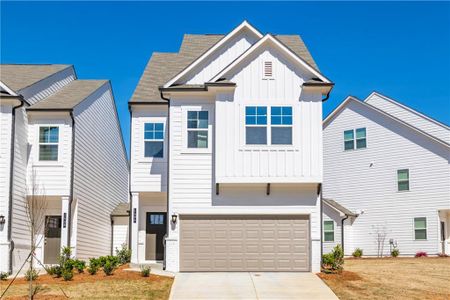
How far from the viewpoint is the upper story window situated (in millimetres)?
33812

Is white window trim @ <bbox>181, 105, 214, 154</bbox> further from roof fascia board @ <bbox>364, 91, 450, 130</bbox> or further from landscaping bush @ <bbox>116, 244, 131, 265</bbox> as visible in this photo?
roof fascia board @ <bbox>364, 91, 450, 130</bbox>

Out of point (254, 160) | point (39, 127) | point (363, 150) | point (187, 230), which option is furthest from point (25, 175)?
point (363, 150)

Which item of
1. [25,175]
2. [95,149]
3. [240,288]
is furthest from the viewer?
[95,149]

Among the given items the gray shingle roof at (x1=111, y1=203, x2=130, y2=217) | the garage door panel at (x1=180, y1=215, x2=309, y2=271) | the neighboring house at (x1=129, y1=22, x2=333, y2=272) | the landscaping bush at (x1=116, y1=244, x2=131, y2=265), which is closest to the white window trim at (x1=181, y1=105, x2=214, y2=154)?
the neighboring house at (x1=129, y1=22, x2=333, y2=272)

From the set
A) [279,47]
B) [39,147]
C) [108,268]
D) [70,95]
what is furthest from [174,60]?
[108,268]

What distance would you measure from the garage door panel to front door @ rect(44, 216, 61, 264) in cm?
656

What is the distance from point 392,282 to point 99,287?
8.82 metres

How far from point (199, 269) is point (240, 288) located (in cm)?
356

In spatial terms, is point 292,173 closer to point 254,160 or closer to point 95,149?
point 254,160

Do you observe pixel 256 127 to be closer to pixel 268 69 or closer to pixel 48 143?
pixel 268 69

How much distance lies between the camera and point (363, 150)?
33.7m

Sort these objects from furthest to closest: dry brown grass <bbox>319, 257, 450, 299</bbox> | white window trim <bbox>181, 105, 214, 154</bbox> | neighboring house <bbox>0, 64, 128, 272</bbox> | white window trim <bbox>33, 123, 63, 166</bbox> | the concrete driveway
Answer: white window trim <bbox>33, 123, 63, 166</bbox>
neighboring house <bbox>0, 64, 128, 272</bbox>
white window trim <bbox>181, 105, 214, 154</bbox>
dry brown grass <bbox>319, 257, 450, 299</bbox>
the concrete driveway

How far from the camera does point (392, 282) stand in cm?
1973

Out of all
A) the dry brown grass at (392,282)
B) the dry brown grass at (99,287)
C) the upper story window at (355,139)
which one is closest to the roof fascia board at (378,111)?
the upper story window at (355,139)
